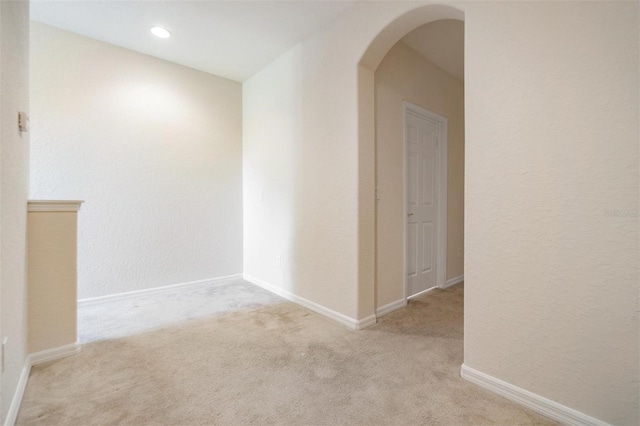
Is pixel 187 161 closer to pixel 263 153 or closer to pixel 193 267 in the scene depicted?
pixel 263 153

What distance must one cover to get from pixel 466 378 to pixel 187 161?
3.44 meters

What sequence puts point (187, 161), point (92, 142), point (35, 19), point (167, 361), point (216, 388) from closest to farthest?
point (216, 388) < point (167, 361) < point (35, 19) < point (92, 142) < point (187, 161)

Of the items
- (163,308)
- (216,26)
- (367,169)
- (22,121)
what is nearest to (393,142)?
(367,169)

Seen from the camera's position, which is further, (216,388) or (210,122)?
(210,122)

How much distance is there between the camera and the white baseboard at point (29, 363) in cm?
129

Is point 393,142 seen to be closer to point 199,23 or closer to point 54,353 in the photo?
point 199,23

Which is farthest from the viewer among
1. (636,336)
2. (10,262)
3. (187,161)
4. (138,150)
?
(187,161)

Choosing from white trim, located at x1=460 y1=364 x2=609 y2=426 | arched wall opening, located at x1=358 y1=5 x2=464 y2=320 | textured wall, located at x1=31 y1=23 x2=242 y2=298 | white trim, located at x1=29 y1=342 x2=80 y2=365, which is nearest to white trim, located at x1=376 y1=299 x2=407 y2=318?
arched wall opening, located at x1=358 y1=5 x2=464 y2=320

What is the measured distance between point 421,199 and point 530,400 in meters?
2.08

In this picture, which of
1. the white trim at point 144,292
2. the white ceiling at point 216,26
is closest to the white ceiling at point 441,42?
the white ceiling at point 216,26

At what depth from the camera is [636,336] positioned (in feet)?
3.71

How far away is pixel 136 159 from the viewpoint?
3102 millimetres

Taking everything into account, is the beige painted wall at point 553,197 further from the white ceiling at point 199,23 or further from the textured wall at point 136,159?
the textured wall at point 136,159

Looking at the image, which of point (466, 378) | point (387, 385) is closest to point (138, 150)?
point (387, 385)
